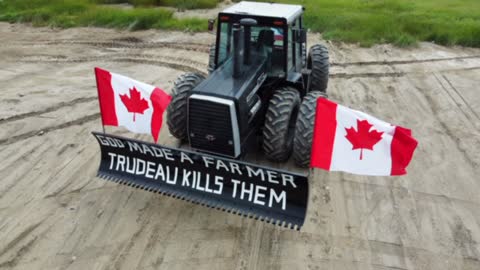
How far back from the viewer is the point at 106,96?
572cm

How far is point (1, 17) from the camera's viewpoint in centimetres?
1480

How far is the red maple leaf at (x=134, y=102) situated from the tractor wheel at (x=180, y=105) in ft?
2.47

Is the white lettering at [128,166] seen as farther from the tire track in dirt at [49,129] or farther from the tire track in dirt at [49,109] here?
the tire track in dirt at [49,109]

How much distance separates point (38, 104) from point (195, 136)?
446 cm

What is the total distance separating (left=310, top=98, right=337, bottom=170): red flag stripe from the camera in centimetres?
446

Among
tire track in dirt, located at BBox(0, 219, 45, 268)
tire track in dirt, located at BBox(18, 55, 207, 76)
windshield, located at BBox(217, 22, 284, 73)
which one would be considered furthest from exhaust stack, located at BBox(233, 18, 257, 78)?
tire track in dirt, located at BBox(18, 55, 207, 76)

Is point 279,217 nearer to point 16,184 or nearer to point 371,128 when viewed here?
point 371,128

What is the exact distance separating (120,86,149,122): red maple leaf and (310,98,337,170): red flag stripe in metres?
2.18

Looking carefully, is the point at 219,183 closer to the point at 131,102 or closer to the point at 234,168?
the point at 234,168

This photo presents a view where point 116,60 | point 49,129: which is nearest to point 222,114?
point 49,129

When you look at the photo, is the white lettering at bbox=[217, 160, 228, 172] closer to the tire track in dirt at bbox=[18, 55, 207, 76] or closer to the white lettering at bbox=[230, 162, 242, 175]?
the white lettering at bbox=[230, 162, 242, 175]

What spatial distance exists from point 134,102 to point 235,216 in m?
1.90

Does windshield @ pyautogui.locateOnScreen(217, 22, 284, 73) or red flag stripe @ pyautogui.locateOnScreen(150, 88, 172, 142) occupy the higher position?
windshield @ pyautogui.locateOnScreen(217, 22, 284, 73)

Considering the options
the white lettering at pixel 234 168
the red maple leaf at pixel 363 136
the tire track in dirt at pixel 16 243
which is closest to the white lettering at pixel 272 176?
the white lettering at pixel 234 168
